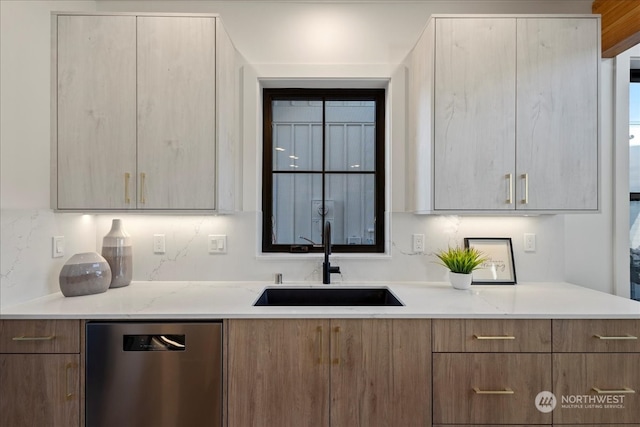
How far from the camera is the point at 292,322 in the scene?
1458 millimetres

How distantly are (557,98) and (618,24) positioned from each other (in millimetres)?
609

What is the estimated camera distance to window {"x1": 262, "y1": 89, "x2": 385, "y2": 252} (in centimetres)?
226

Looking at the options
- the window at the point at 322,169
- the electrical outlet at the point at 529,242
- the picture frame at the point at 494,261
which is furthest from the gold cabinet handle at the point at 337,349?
the electrical outlet at the point at 529,242

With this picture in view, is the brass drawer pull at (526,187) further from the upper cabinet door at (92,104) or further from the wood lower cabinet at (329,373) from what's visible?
the upper cabinet door at (92,104)

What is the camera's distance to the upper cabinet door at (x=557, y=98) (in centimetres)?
179

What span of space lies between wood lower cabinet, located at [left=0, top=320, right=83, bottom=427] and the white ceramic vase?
0.52 meters

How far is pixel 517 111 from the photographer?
5.87ft

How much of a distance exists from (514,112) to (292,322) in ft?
5.24

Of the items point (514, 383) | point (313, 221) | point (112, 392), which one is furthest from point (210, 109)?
point (514, 383)

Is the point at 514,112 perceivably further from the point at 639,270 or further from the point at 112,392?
the point at 112,392

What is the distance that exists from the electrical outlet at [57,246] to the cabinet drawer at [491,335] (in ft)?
6.49

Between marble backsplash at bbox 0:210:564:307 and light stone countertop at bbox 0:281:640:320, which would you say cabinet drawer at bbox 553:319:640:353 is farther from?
marble backsplash at bbox 0:210:564:307

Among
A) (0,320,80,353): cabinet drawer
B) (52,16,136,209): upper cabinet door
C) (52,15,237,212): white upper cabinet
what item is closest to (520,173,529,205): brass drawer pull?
(52,15,237,212): white upper cabinet

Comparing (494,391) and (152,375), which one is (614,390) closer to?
(494,391)
